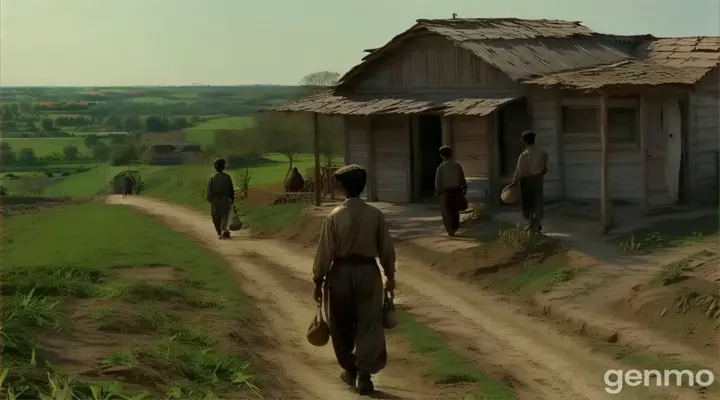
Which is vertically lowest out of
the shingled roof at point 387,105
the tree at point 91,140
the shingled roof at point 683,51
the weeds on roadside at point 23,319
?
the weeds on roadside at point 23,319

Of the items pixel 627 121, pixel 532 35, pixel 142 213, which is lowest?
pixel 142 213

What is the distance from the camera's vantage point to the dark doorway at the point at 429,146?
2359 cm

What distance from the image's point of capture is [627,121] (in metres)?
19.7

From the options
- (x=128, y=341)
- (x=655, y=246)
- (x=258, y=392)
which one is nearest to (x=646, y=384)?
(x=258, y=392)

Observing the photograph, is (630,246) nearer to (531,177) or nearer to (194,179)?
(531,177)

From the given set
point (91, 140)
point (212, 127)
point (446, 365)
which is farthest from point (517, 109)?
point (212, 127)

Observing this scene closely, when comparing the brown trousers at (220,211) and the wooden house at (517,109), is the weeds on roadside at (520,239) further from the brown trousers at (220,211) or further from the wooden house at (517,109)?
the brown trousers at (220,211)

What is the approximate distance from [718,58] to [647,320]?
11515 mm

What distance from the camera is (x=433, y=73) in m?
21.9

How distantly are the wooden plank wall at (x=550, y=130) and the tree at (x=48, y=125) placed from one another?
19.2 m

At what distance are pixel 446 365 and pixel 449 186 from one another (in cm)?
723

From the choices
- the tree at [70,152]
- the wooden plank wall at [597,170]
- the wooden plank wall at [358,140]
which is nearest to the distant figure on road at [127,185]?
the tree at [70,152]

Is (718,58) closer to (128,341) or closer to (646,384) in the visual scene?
(646,384)

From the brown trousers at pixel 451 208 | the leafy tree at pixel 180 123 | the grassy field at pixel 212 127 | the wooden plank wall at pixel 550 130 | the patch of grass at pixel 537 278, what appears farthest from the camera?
the leafy tree at pixel 180 123
